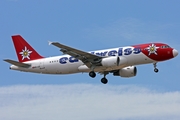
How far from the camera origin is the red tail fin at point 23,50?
7894cm

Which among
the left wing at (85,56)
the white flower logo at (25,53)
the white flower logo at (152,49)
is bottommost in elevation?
the left wing at (85,56)

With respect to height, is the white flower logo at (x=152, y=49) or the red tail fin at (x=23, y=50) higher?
the red tail fin at (x=23, y=50)

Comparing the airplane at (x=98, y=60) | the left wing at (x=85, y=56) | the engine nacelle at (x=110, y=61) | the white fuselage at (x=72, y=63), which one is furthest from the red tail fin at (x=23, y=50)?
the engine nacelle at (x=110, y=61)

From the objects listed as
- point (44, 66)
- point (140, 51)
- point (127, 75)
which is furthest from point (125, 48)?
point (44, 66)

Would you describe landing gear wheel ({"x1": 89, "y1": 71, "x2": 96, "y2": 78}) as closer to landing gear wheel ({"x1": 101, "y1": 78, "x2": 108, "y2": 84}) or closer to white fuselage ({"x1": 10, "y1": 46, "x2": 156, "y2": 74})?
white fuselage ({"x1": 10, "y1": 46, "x2": 156, "y2": 74})

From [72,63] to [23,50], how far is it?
9.47 m

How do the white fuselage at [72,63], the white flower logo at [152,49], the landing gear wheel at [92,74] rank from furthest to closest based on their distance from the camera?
the landing gear wheel at [92,74]
the white flower logo at [152,49]
the white fuselage at [72,63]

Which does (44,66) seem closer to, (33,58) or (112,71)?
(33,58)

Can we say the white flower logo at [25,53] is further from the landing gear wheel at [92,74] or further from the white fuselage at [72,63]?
the landing gear wheel at [92,74]

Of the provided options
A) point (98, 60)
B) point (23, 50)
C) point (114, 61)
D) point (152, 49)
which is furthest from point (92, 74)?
point (23, 50)

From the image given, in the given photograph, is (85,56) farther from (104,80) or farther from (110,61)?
(104,80)

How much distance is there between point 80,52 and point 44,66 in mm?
6519

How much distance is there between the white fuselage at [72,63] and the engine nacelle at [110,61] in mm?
851

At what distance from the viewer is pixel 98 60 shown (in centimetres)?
7262
